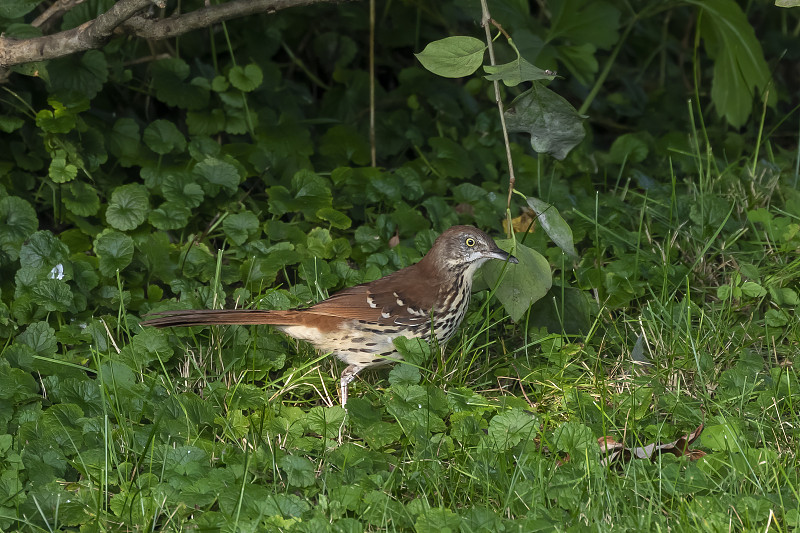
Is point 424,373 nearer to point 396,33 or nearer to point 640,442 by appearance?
point 640,442

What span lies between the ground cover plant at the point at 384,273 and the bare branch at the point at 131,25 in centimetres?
9

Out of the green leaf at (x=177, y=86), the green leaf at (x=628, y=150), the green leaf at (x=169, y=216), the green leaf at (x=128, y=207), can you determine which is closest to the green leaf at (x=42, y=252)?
the green leaf at (x=128, y=207)

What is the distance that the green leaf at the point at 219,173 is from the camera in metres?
4.71

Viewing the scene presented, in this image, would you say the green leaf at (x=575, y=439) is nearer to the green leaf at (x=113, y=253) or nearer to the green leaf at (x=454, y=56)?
the green leaf at (x=454, y=56)

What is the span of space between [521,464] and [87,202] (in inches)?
102

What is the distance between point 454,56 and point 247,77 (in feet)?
7.02

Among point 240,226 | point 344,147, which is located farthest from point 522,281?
point 344,147

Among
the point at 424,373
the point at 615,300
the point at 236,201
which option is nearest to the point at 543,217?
the point at 424,373

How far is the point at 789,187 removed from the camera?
194 inches

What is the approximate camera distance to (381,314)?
3.70 metres

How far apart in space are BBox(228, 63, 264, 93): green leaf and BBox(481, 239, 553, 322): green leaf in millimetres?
2070

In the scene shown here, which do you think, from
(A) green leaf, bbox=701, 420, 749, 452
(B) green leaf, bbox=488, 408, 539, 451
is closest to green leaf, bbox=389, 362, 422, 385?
(B) green leaf, bbox=488, 408, 539, 451

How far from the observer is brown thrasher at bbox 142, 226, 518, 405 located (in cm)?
363

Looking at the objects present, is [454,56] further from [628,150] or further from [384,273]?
[628,150]
